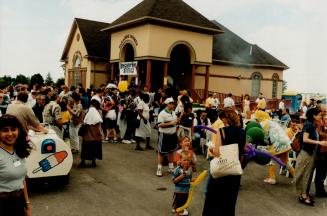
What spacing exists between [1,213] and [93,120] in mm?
5346

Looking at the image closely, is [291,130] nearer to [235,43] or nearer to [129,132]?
[129,132]

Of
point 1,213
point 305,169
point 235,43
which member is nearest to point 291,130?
point 305,169

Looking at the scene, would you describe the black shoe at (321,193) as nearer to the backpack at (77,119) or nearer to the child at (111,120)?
the backpack at (77,119)

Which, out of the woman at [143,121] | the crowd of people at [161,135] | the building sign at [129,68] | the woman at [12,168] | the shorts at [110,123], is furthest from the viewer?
the building sign at [129,68]

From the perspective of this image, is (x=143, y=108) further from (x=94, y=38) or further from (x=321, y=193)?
(x=94, y=38)

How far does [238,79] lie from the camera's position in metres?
31.0

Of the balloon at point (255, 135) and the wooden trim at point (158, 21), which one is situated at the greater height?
the wooden trim at point (158, 21)

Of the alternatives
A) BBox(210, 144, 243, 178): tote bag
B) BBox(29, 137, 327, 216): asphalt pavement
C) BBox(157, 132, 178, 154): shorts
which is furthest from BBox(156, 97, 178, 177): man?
BBox(210, 144, 243, 178): tote bag

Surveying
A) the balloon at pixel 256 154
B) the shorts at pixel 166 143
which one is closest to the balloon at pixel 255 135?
the balloon at pixel 256 154

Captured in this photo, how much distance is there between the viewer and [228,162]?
4.77 meters

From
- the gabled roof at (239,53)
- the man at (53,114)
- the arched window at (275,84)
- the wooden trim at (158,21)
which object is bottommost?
the man at (53,114)

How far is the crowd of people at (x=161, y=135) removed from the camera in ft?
12.2

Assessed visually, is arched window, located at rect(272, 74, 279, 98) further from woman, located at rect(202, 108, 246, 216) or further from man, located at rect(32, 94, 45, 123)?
woman, located at rect(202, 108, 246, 216)

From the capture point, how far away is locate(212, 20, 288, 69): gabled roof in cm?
3055
